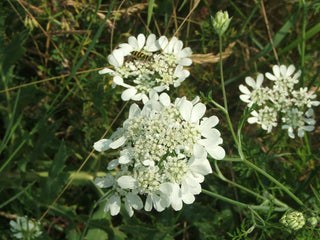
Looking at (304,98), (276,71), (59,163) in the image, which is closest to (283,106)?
(304,98)

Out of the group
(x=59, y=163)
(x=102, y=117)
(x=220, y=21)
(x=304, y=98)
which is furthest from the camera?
(x=102, y=117)

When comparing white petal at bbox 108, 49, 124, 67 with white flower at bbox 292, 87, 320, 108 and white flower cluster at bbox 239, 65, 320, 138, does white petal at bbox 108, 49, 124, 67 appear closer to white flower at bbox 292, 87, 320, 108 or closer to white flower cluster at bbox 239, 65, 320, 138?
white flower cluster at bbox 239, 65, 320, 138

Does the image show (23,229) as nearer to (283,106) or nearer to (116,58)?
(116,58)

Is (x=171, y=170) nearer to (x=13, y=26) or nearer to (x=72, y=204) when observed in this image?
(x=72, y=204)

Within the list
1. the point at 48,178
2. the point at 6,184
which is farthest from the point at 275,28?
the point at 6,184

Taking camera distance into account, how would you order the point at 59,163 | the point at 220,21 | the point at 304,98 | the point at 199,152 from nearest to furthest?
the point at 199,152, the point at 220,21, the point at 59,163, the point at 304,98

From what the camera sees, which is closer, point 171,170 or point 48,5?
point 171,170

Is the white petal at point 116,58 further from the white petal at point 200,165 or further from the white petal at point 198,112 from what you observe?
the white petal at point 200,165
